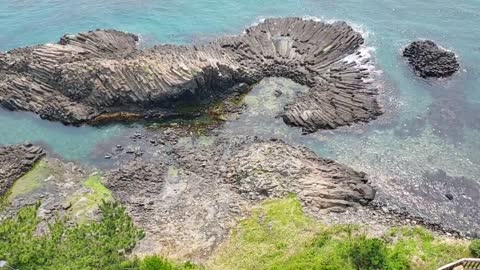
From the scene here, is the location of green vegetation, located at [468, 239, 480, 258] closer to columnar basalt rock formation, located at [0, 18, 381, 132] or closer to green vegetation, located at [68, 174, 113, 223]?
columnar basalt rock formation, located at [0, 18, 381, 132]

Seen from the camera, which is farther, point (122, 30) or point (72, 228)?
point (122, 30)

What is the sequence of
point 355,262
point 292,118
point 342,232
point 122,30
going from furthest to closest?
point 122,30 < point 292,118 < point 342,232 < point 355,262

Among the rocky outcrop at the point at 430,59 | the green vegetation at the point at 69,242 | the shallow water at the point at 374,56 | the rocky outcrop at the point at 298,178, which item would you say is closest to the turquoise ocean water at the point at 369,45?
the shallow water at the point at 374,56

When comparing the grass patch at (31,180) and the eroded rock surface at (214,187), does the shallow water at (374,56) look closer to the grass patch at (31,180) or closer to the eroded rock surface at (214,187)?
the grass patch at (31,180)

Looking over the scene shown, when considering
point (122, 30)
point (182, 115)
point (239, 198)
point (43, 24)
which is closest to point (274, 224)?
point (239, 198)

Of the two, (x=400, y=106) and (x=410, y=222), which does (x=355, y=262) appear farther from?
(x=400, y=106)

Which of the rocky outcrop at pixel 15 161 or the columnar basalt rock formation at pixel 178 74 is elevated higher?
the columnar basalt rock formation at pixel 178 74
